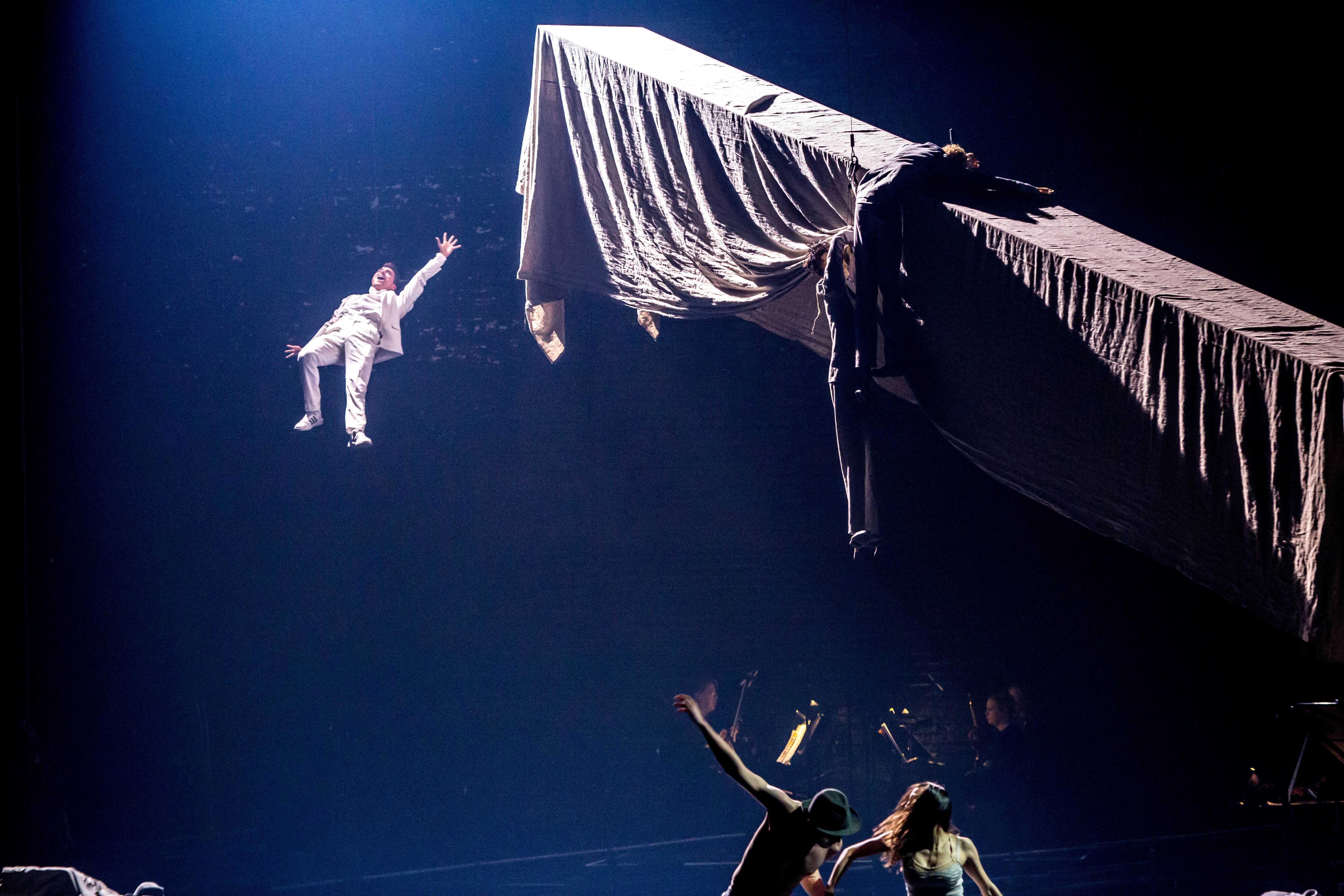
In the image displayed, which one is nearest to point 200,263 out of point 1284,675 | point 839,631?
point 839,631

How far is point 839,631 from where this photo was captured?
505 cm

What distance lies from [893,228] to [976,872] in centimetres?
260

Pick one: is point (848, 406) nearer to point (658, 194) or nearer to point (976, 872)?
point (658, 194)

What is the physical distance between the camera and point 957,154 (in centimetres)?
444

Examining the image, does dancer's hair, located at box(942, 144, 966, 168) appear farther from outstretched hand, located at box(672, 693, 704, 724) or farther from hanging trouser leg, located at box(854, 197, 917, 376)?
outstretched hand, located at box(672, 693, 704, 724)

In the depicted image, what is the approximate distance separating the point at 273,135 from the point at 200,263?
740mm

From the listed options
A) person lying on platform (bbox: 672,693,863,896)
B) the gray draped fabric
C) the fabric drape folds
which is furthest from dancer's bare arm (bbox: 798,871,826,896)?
the fabric drape folds

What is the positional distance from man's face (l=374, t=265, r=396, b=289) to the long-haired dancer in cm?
367

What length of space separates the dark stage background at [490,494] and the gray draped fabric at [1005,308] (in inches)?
13.9

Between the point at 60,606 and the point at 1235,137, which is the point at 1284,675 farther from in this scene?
the point at 60,606

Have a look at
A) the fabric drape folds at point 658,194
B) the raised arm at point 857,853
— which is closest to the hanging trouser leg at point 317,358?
the fabric drape folds at point 658,194

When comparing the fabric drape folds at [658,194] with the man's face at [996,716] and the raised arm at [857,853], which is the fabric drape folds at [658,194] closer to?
the man's face at [996,716]

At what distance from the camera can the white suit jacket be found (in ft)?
17.2

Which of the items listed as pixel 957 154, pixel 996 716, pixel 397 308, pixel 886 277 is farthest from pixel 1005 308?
pixel 397 308
